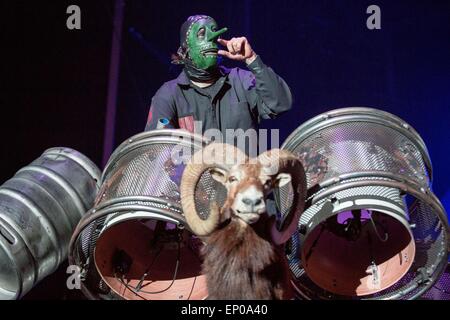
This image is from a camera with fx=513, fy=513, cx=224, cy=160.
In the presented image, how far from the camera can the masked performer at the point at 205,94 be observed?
138 inches

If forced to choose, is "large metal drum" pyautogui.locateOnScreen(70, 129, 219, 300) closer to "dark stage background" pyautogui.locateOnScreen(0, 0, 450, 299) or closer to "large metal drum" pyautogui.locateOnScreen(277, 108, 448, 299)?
"large metal drum" pyautogui.locateOnScreen(277, 108, 448, 299)

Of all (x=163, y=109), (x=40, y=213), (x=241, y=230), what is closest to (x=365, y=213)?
(x=241, y=230)

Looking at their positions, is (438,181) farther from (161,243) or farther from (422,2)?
(161,243)

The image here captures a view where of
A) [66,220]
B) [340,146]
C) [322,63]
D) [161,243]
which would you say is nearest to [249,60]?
[340,146]

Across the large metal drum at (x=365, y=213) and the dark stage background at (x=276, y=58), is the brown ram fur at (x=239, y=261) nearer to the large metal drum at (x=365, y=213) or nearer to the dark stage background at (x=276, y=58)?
the large metal drum at (x=365, y=213)

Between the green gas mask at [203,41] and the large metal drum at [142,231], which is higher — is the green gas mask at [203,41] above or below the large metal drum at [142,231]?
above

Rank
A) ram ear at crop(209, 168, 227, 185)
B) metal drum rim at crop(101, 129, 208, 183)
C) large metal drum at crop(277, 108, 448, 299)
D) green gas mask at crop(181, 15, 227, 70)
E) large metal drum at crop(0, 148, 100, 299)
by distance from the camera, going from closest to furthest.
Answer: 1. ram ear at crop(209, 168, 227, 185)
2. large metal drum at crop(277, 108, 448, 299)
3. metal drum rim at crop(101, 129, 208, 183)
4. large metal drum at crop(0, 148, 100, 299)
5. green gas mask at crop(181, 15, 227, 70)

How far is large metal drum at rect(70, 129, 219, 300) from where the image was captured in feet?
9.16

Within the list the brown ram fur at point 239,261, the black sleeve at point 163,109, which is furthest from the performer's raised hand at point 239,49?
the brown ram fur at point 239,261

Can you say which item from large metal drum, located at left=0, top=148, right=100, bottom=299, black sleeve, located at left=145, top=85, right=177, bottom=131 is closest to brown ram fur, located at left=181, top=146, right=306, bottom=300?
Answer: black sleeve, located at left=145, top=85, right=177, bottom=131

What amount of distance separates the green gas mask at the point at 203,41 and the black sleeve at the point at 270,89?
382mm

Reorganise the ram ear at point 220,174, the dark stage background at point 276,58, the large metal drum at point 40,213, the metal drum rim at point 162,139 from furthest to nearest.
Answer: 1. the dark stage background at point 276,58
2. the large metal drum at point 40,213
3. the metal drum rim at point 162,139
4. the ram ear at point 220,174

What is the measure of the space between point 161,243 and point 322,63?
260 cm

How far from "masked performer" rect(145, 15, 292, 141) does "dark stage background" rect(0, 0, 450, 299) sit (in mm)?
1428
